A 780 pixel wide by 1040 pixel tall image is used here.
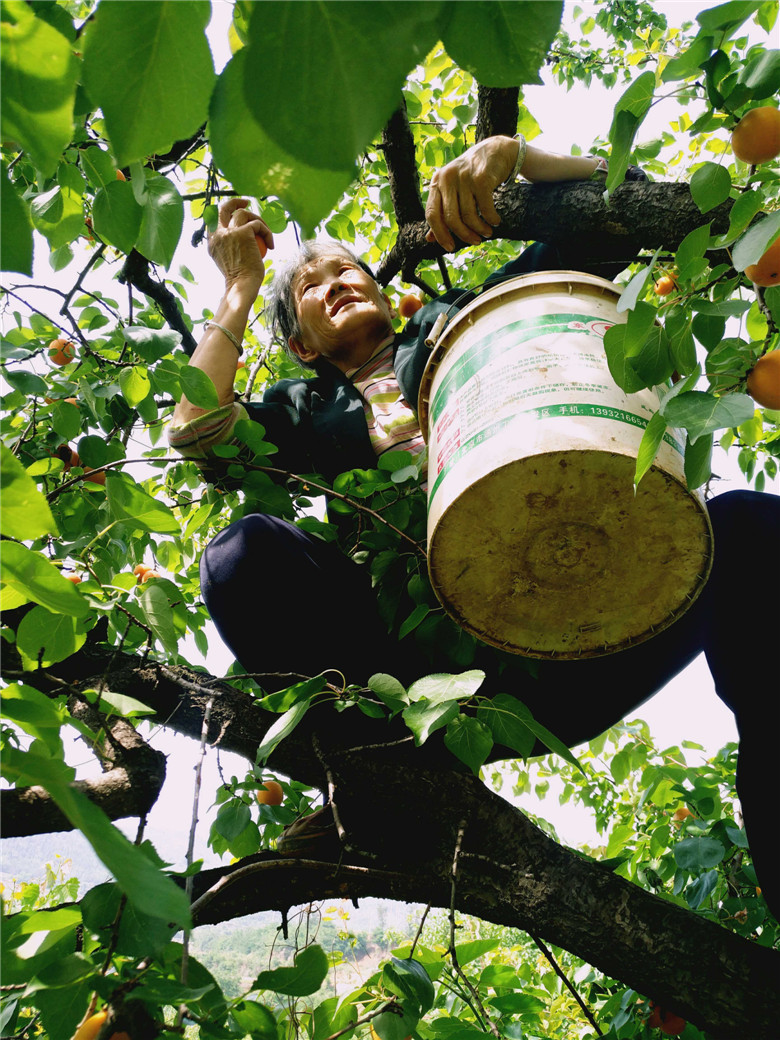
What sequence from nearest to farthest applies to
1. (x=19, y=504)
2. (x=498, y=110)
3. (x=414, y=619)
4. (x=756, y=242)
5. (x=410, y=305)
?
1. (x=19, y=504)
2. (x=756, y=242)
3. (x=414, y=619)
4. (x=498, y=110)
5. (x=410, y=305)

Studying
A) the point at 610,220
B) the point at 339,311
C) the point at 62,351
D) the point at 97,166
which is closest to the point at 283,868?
the point at 97,166

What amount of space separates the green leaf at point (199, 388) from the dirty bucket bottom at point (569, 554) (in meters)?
0.45

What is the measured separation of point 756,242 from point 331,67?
19.1 inches

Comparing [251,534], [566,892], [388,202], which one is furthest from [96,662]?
[388,202]

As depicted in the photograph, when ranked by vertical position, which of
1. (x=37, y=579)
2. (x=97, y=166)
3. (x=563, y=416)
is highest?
(x=97, y=166)

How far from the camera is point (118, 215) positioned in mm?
789

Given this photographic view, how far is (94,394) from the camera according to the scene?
4.89ft

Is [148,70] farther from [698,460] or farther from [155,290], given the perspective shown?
[155,290]

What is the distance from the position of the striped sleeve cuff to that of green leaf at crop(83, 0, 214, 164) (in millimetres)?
1019

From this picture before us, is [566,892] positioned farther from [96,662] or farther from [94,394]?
[94,394]

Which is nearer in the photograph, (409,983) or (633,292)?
(633,292)

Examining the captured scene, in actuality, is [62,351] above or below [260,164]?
above

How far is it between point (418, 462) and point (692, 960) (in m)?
0.80

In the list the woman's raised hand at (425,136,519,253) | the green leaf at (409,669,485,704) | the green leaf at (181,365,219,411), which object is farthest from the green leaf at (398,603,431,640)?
the woman's raised hand at (425,136,519,253)
